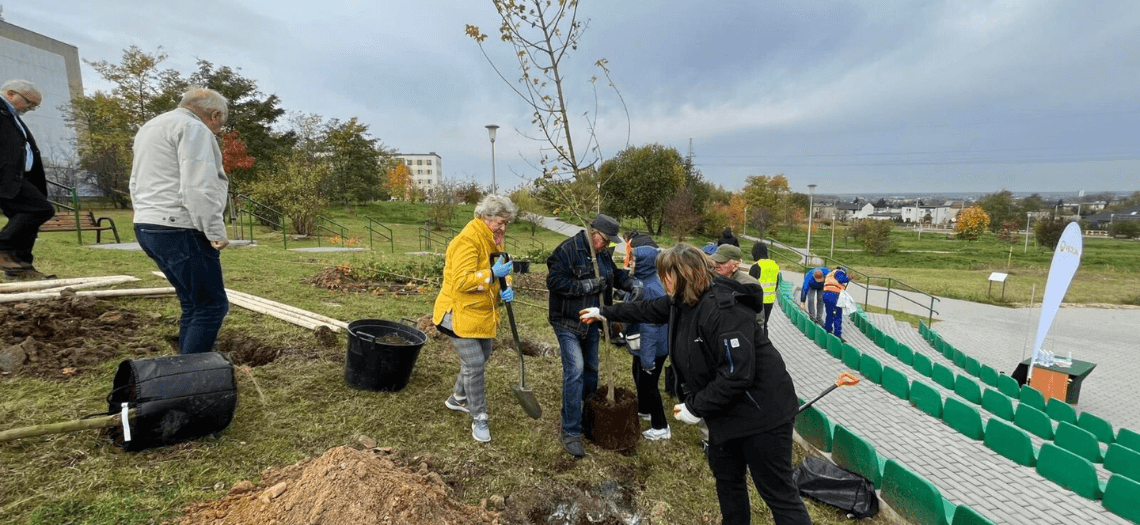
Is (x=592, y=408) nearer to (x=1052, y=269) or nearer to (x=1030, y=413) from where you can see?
(x=1030, y=413)

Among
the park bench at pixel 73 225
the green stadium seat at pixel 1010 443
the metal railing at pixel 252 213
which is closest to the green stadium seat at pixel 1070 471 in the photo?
the green stadium seat at pixel 1010 443

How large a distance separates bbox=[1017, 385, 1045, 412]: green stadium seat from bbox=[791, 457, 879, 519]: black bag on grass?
6418 millimetres

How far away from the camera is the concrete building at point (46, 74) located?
122 ft

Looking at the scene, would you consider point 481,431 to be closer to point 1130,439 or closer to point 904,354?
point 1130,439

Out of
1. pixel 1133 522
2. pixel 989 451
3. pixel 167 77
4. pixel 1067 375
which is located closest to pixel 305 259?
→ pixel 989 451

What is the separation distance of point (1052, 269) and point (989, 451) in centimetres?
454

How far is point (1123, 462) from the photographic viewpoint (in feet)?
17.0

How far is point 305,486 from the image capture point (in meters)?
2.27

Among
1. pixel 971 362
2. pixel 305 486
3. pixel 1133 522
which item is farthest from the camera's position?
pixel 971 362

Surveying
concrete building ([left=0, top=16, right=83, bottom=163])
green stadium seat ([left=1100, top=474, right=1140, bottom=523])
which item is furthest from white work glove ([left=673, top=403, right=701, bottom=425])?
concrete building ([left=0, top=16, right=83, bottom=163])

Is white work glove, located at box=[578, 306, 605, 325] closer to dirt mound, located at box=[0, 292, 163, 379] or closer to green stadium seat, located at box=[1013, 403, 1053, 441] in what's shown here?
dirt mound, located at box=[0, 292, 163, 379]

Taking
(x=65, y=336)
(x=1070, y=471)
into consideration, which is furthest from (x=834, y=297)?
(x=65, y=336)

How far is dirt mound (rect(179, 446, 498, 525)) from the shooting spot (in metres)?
2.11

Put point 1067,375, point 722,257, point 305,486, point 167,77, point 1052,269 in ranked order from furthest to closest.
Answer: point 167,77
point 1067,375
point 1052,269
point 722,257
point 305,486
